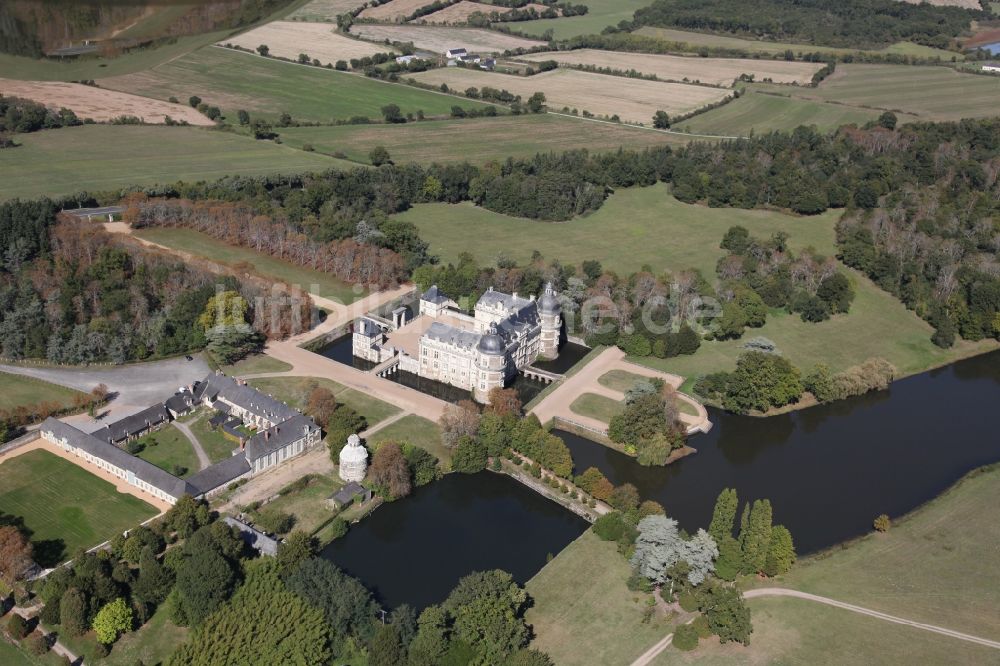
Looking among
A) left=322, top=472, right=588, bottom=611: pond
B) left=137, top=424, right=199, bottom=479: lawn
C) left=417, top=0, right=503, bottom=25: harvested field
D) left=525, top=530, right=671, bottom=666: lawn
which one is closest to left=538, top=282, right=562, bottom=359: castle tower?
left=322, top=472, right=588, bottom=611: pond

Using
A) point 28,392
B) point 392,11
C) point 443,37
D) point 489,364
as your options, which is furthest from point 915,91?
point 28,392

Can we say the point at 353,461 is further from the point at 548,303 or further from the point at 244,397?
the point at 548,303

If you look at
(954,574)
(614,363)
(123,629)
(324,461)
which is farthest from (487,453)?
(954,574)

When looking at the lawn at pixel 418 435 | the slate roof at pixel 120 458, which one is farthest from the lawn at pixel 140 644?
the lawn at pixel 418 435

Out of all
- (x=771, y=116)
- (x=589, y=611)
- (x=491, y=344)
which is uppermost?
(x=771, y=116)

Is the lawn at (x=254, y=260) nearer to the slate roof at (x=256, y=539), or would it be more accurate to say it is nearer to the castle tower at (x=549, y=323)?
the castle tower at (x=549, y=323)

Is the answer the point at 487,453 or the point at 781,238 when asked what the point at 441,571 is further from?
the point at 781,238
